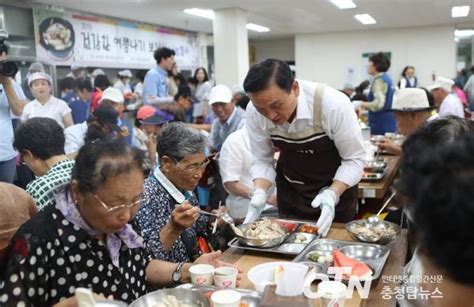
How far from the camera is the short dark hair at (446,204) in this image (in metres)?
0.67

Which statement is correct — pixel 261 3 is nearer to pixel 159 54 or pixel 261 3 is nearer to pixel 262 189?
pixel 159 54

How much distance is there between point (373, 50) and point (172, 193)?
11.5 m

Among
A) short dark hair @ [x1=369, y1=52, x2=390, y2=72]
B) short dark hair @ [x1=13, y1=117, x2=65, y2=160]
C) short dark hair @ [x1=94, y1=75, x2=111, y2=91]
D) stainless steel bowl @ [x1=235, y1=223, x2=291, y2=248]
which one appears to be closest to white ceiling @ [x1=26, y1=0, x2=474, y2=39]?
short dark hair @ [x1=94, y1=75, x2=111, y2=91]

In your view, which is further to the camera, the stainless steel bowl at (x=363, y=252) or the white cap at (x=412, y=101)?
the white cap at (x=412, y=101)

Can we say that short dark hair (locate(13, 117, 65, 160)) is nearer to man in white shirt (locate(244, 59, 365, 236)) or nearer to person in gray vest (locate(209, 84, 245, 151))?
man in white shirt (locate(244, 59, 365, 236))

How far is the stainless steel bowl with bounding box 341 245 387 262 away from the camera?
1.84 m

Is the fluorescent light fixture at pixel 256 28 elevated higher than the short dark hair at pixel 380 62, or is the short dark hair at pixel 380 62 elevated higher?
the fluorescent light fixture at pixel 256 28

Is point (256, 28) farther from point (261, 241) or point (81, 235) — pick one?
point (81, 235)

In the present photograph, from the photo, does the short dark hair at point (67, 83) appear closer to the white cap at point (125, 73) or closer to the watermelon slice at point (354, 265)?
the white cap at point (125, 73)

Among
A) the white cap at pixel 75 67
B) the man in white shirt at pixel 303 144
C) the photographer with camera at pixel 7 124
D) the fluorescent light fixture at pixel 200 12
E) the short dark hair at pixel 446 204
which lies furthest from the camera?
the fluorescent light fixture at pixel 200 12

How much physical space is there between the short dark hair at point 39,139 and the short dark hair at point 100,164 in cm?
112

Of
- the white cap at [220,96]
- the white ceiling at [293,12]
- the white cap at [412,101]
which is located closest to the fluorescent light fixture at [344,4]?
the white ceiling at [293,12]

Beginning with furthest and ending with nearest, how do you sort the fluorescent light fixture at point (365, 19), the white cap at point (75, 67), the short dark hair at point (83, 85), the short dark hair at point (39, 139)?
the fluorescent light fixture at point (365, 19) < the white cap at point (75, 67) < the short dark hair at point (83, 85) < the short dark hair at point (39, 139)

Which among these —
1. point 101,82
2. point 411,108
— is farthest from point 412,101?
point 101,82
